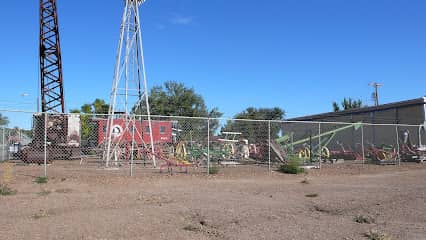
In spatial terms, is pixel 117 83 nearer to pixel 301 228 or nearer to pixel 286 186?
pixel 286 186

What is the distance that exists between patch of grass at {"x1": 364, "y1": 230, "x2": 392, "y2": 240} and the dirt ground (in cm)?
10

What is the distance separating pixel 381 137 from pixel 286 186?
1980 centimetres

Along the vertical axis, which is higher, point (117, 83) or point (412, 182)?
point (117, 83)

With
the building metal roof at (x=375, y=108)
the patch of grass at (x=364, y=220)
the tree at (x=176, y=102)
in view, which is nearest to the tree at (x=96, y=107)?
the tree at (x=176, y=102)

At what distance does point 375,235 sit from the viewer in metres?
6.32

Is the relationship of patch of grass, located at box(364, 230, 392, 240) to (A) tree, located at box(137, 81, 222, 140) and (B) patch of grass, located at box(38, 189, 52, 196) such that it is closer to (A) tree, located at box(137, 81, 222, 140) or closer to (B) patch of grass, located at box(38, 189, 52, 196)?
(B) patch of grass, located at box(38, 189, 52, 196)

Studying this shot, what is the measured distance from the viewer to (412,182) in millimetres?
13859

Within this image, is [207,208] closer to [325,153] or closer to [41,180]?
[41,180]

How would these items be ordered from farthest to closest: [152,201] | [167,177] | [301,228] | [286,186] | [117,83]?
[117,83] < [167,177] < [286,186] < [152,201] < [301,228]

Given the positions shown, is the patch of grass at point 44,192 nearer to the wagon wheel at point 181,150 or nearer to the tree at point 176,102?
the wagon wheel at point 181,150

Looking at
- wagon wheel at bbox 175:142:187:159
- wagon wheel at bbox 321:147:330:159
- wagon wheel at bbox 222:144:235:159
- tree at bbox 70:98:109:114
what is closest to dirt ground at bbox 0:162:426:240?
wagon wheel at bbox 175:142:187:159

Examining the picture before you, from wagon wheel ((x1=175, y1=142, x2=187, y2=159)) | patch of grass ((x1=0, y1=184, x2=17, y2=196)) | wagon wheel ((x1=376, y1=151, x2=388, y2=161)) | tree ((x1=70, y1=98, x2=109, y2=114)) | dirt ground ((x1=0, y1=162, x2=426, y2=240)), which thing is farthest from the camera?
tree ((x1=70, y1=98, x2=109, y2=114))

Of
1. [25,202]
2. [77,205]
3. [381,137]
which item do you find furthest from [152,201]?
[381,137]

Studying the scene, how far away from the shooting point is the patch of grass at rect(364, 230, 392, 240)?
621cm
